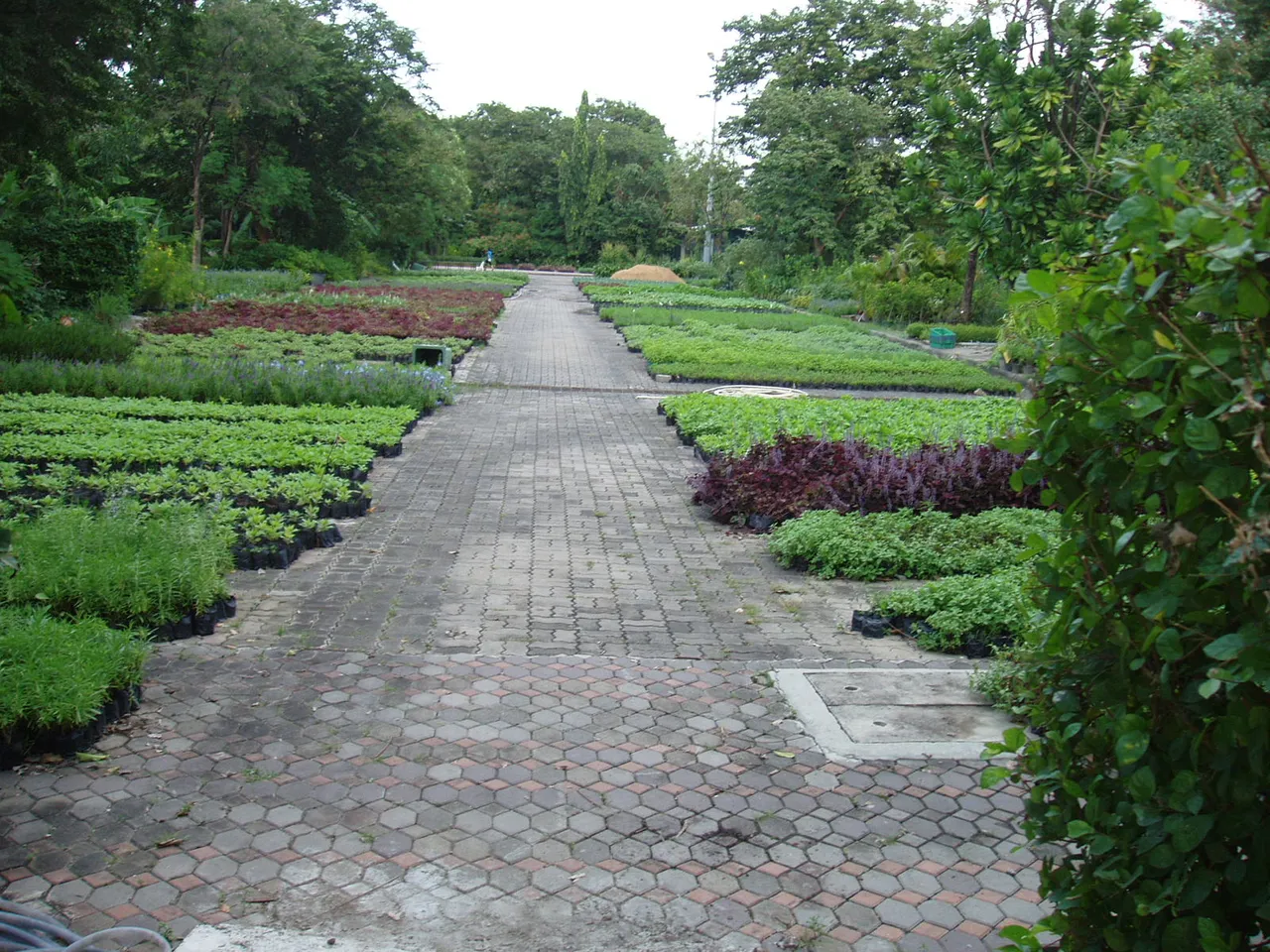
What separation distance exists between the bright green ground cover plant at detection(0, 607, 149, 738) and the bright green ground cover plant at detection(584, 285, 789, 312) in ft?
113

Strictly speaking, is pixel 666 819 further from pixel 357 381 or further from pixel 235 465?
pixel 357 381

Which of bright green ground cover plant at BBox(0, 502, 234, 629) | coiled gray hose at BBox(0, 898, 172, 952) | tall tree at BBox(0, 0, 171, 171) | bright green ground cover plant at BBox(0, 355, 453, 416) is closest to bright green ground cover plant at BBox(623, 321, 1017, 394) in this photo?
bright green ground cover plant at BBox(0, 355, 453, 416)

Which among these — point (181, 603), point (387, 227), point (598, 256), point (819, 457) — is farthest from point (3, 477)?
point (598, 256)

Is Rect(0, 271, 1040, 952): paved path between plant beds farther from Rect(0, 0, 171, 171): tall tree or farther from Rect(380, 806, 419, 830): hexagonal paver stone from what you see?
Rect(0, 0, 171, 171): tall tree

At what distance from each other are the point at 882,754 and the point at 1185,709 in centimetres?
296

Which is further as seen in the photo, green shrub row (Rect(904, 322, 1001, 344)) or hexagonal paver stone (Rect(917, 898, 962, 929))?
green shrub row (Rect(904, 322, 1001, 344))

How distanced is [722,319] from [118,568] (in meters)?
27.2

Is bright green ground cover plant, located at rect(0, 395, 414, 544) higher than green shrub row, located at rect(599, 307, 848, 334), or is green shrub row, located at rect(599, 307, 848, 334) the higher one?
green shrub row, located at rect(599, 307, 848, 334)

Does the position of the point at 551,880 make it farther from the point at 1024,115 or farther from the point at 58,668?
the point at 1024,115

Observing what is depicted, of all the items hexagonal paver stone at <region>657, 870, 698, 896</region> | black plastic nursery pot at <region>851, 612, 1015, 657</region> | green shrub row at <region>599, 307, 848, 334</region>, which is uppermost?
green shrub row at <region>599, 307, 848, 334</region>

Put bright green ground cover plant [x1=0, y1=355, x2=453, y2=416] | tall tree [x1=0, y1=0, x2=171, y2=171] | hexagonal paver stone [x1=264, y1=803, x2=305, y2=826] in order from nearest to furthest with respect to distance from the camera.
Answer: hexagonal paver stone [x1=264, y1=803, x2=305, y2=826]
tall tree [x1=0, y1=0, x2=171, y2=171]
bright green ground cover plant [x1=0, y1=355, x2=453, y2=416]

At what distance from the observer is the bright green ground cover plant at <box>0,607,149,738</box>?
460 centimetres

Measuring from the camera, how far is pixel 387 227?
53156mm

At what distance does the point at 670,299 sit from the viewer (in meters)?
41.8
